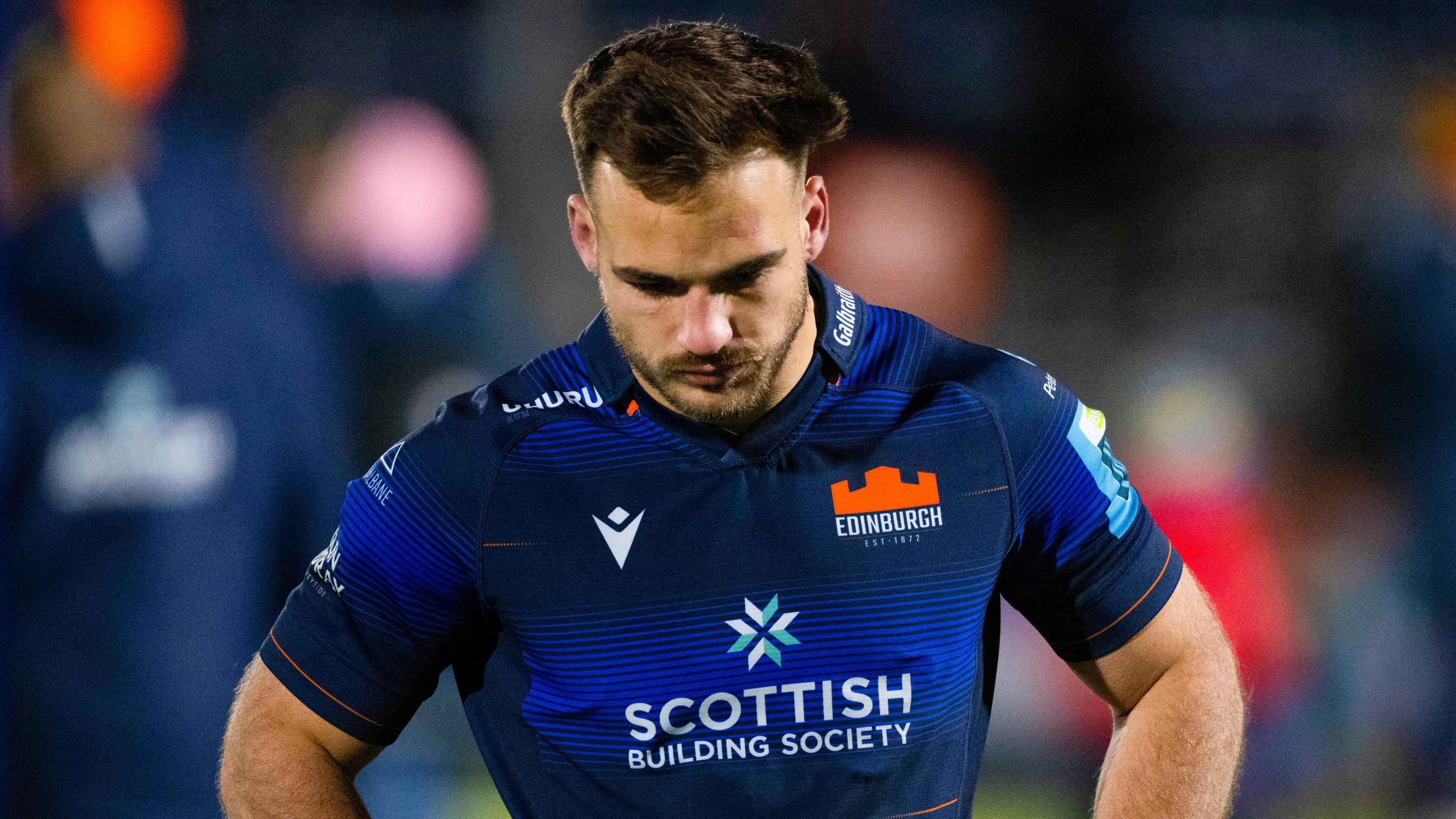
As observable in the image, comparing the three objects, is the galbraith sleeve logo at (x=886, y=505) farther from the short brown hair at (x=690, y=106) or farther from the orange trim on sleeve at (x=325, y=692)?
the orange trim on sleeve at (x=325, y=692)

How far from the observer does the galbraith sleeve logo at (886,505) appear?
1.68 metres

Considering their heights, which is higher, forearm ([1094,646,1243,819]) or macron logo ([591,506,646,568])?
macron logo ([591,506,646,568])

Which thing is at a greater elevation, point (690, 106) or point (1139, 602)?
point (690, 106)

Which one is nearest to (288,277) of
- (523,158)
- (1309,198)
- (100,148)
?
(100,148)

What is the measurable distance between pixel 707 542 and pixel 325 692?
0.52 metres

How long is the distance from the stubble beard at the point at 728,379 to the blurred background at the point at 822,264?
1802mm

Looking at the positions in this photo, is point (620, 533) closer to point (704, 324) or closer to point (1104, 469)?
point (704, 324)

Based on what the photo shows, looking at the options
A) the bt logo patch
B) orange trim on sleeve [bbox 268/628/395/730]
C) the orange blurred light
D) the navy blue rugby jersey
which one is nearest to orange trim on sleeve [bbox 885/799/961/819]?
the navy blue rugby jersey

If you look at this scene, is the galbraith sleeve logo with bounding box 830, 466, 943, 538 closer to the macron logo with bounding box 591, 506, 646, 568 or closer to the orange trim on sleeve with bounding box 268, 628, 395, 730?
the macron logo with bounding box 591, 506, 646, 568

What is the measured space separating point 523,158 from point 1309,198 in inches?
136

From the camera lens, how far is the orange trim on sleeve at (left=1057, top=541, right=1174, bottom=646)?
5.82ft

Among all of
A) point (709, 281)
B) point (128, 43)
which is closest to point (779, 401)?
point (709, 281)

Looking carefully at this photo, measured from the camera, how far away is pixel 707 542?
1.66 m

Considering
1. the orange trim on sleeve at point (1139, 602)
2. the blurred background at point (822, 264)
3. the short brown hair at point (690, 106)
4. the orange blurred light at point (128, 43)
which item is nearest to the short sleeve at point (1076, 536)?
the orange trim on sleeve at point (1139, 602)
